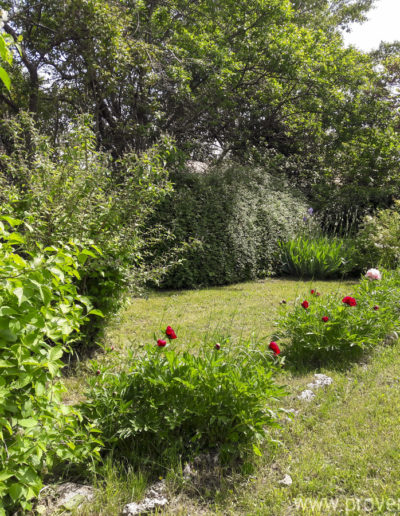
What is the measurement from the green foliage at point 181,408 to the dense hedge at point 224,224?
4325 millimetres

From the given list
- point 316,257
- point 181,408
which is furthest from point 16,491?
point 316,257

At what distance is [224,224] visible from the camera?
7.55 metres

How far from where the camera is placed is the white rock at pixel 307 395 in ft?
9.59

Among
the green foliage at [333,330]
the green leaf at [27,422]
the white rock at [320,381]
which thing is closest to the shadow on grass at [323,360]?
the green foliage at [333,330]

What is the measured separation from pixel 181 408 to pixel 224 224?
18.3 ft

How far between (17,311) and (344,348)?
310cm

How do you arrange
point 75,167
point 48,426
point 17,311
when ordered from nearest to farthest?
point 17,311
point 48,426
point 75,167

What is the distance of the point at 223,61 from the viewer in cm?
821

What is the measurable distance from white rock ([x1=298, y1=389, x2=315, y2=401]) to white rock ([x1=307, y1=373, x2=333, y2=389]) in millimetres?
112

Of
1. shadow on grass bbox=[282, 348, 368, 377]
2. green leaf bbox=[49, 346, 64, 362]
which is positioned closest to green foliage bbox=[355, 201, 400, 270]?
shadow on grass bbox=[282, 348, 368, 377]

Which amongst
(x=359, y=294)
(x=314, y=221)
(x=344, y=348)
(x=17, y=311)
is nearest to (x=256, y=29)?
(x=314, y=221)

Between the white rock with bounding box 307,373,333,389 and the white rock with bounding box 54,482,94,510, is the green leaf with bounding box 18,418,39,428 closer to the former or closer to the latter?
the white rock with bounding box 54,482,94,510

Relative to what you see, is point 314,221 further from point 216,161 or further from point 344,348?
point 344,348

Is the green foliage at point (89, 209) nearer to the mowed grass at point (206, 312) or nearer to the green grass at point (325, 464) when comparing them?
the mowed grass at point (206, 312)
